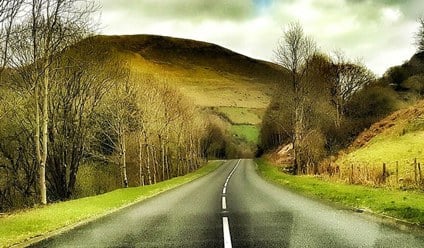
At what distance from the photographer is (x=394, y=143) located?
43.4m

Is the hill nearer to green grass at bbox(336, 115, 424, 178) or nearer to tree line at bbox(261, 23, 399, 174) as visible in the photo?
tree line at bbox(261, 23, 399, 174)

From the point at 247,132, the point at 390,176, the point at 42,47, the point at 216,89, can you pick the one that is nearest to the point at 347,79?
the point at 390,176

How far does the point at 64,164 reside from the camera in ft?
110

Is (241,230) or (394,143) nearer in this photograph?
(241,230)

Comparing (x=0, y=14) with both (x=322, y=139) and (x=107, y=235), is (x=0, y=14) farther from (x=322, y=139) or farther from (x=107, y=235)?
(x=322, y=139)

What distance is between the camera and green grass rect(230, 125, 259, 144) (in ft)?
539

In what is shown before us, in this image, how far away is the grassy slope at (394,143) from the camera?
1404 inches

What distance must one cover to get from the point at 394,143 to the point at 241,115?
132 meters

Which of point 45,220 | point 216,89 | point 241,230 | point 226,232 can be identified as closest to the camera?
point 226,232

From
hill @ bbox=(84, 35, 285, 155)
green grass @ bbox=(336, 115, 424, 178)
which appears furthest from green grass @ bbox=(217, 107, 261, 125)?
green grass @ bbox=(336, 115, 424, 178)

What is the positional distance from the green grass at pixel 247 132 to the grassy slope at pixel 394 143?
10773 cm

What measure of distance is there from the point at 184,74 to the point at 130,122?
5999 inches

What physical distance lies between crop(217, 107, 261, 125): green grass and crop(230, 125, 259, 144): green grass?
2.52 metres

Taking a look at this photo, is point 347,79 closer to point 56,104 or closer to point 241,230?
point 56,104
